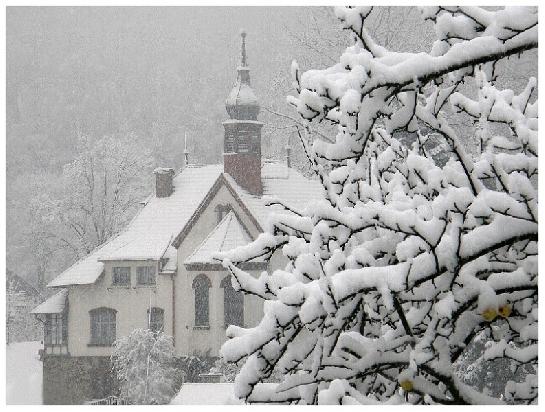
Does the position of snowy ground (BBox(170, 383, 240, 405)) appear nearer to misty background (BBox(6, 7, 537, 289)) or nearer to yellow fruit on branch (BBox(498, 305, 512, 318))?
yellow fruit on branch (BBox(498, 305, 512, 318))

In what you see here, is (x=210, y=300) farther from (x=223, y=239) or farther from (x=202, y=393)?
(x=202, y=393)

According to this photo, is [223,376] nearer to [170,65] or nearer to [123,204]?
[123,204]

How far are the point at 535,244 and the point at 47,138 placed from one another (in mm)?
64514

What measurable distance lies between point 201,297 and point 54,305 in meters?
6.17

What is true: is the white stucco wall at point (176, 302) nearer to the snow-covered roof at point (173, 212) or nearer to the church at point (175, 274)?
the church at point (175, 274)


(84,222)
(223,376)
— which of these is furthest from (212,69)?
(223,376)

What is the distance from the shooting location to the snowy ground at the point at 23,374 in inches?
1199

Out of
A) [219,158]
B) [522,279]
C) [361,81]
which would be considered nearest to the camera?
[361,81]

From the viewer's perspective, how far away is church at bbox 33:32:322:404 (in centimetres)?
3050

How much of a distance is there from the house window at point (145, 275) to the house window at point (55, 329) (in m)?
3.34

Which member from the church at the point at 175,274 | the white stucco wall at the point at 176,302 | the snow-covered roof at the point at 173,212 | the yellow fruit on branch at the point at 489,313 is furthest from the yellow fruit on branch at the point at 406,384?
the snow-covered roof at the point at 173,212

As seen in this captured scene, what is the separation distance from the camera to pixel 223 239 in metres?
30.5

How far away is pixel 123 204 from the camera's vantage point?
142 feet

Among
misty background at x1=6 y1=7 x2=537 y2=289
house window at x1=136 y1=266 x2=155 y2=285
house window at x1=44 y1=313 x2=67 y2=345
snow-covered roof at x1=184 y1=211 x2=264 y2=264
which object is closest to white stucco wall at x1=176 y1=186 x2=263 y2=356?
snow-covered roof at x1=184 y1=211 x2=264 y2=264
